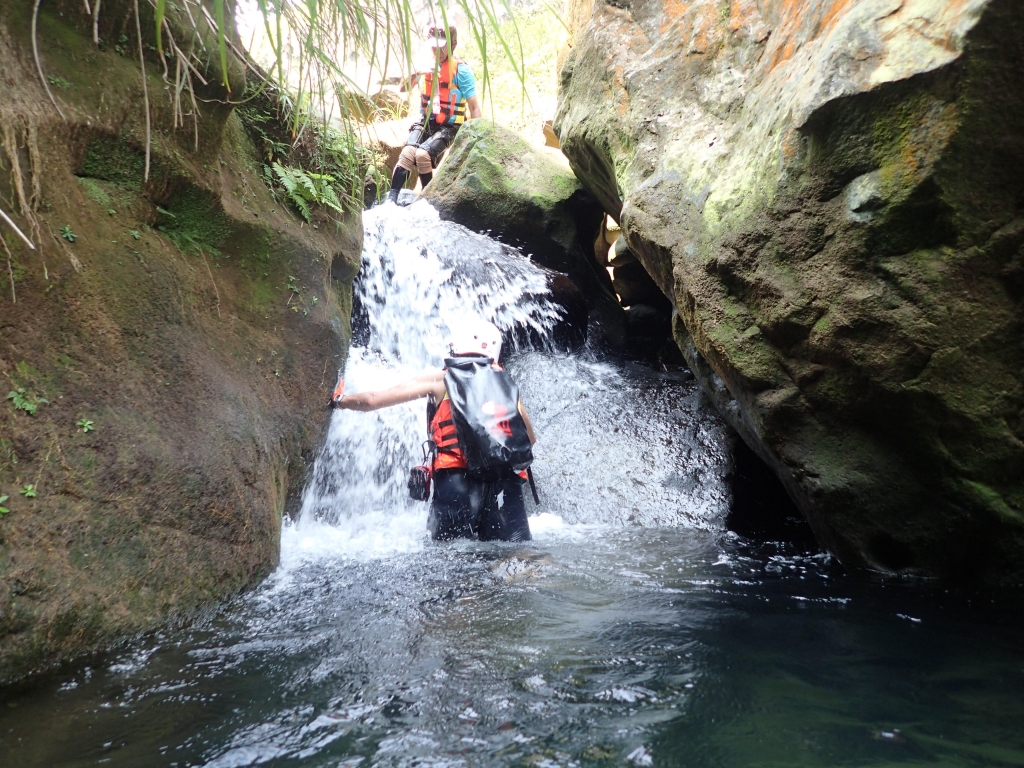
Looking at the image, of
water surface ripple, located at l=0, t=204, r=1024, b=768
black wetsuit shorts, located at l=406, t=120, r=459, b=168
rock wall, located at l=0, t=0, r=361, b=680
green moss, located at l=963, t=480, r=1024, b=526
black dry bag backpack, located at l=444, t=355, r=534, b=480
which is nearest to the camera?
water surface ripple, located at l=0, t=204, r=1024, b=768

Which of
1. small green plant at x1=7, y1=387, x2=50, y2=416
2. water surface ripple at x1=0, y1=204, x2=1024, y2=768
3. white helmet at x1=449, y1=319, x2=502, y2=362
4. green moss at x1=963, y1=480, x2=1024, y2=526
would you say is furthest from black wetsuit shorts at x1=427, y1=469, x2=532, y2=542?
green moss at x1=963, y1=480, x2=1024, y2=526

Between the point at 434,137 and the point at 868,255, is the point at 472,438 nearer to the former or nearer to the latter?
the point at 868,255

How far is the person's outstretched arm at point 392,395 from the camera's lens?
175 inches

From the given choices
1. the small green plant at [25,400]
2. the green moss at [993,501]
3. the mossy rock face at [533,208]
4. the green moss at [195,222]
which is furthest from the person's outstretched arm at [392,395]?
the mossy rock face at [533,208]

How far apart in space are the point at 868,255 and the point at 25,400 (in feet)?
12.5

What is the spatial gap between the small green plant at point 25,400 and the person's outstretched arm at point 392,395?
1859 millimetres

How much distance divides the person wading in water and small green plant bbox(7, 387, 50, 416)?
6.16 ft

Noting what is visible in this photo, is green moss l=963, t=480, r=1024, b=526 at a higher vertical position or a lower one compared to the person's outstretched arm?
lower

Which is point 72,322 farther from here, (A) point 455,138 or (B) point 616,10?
(A) point 455,138

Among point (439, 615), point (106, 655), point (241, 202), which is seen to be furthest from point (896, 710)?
point (241, 202)

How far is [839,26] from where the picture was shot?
11.0 feet

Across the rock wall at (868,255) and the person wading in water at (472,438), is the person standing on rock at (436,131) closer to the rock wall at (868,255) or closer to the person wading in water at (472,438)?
the rock wall at (868,255)

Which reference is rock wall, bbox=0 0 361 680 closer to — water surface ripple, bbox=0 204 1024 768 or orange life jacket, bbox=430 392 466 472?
water surface ripple, bbox=0 204 1024 768

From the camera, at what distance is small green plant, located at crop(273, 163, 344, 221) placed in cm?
462
